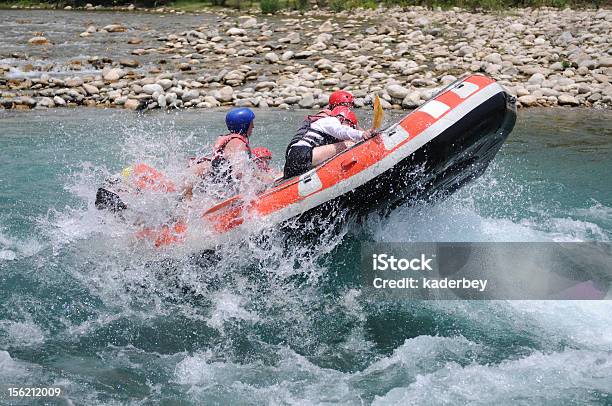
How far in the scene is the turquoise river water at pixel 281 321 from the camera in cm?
502

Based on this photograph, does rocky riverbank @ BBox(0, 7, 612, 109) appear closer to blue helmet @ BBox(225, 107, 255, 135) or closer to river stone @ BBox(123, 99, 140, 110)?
river stone @ BBox(123, 99, 140, 110)

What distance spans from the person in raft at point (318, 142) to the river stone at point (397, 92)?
6.90 m

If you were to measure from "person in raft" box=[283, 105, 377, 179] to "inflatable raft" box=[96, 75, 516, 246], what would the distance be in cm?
21

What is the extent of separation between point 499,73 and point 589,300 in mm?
9418

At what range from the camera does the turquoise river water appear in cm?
502

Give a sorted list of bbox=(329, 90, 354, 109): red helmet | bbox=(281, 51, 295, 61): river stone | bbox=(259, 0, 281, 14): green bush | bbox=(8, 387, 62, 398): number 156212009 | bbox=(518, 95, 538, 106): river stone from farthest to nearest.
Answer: bbox=(259, 0, 281, 14): green bush < bbox=(281, 51, 295, 61): river stone < bbox=(518, 95, 538, 106): river stone < bbox=(329, 90, 354, 109): red helmet < bbox=(8, 387, 62, 398): number 156212009

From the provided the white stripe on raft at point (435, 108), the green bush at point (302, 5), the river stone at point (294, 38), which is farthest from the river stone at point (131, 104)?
the green bush at point (302, 5)

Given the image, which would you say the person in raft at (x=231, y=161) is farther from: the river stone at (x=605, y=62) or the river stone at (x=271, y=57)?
the river stone at (x=605, y=62)

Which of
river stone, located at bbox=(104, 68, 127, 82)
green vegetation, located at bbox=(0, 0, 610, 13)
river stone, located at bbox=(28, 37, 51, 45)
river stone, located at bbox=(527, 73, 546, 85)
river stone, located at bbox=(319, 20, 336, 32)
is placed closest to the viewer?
river stone, located at bbox=(527, 73, 546, 85)

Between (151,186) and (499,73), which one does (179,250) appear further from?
(499,73)

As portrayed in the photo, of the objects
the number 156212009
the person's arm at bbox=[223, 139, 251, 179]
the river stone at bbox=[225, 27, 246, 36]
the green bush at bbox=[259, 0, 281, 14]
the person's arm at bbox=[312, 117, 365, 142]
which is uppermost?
the green bush at bbox=[259, 0, 281, 14]

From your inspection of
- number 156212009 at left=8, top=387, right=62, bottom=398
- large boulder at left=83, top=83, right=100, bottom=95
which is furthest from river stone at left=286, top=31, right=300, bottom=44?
number 156212009 at left=8, top=387, right=62, bottom=398

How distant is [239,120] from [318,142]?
2.57 feet

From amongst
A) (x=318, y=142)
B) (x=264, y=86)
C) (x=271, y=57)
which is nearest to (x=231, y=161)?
(x=318, y=142)
